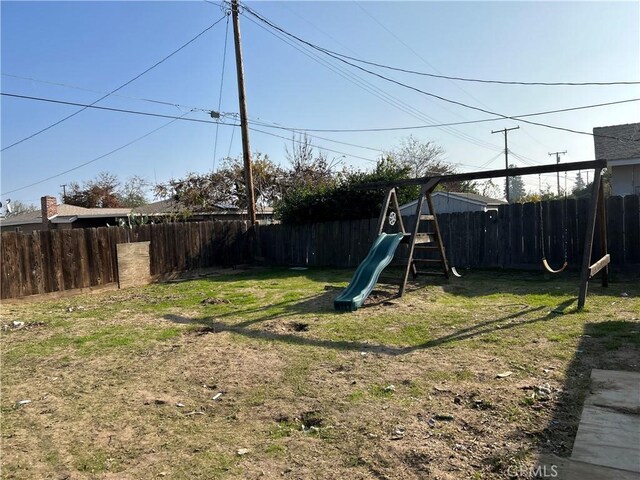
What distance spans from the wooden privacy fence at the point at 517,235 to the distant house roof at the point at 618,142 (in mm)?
5180

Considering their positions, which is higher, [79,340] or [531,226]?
[531,226]

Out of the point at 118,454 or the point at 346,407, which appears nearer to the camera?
the point at 118,454

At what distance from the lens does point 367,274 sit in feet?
28.4

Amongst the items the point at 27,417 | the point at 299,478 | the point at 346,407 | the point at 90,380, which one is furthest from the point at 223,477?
the point at 90,380

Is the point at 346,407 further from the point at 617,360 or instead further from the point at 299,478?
the point at 617,360

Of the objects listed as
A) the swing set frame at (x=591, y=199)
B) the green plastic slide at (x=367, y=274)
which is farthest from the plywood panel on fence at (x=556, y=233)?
the green plastic slide at (x=367, y=274)

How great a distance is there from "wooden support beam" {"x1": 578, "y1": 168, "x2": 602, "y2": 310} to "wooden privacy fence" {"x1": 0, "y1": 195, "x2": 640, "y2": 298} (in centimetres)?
263

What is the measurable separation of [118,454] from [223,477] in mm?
886

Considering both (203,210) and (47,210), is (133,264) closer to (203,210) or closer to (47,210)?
(203,210)

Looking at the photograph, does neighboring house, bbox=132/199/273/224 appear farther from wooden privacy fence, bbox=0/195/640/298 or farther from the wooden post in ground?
the wooden post in ground

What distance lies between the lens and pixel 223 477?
107 inches

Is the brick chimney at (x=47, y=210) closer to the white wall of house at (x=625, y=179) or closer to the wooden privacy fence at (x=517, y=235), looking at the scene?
the wooden privacy fence at (x=517, y=235)

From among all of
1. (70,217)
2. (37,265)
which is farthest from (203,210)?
(37,265)

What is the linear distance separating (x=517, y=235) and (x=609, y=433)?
898 centimetres
